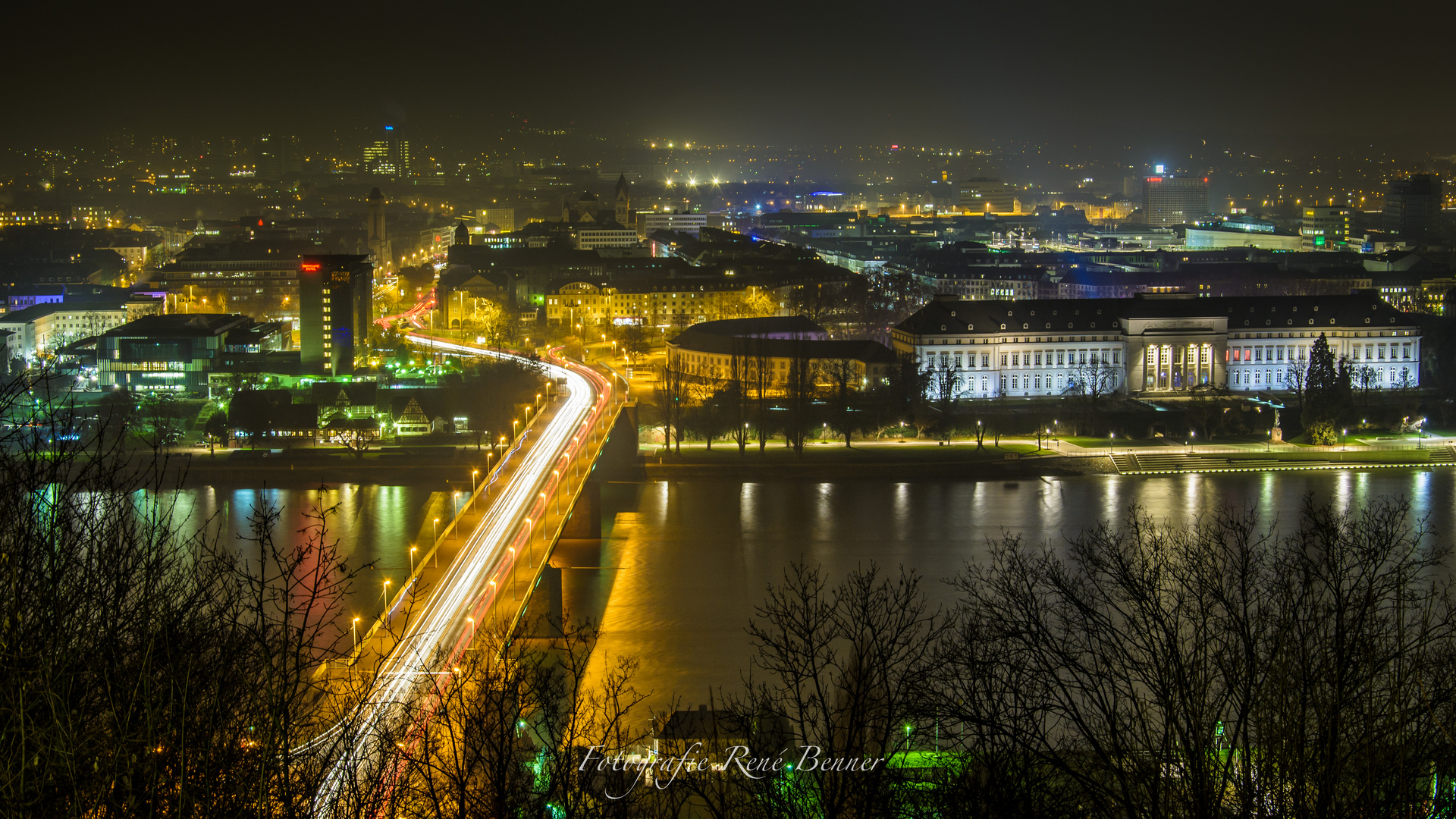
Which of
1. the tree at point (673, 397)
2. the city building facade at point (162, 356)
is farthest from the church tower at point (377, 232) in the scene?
the tree at point (673, 397)

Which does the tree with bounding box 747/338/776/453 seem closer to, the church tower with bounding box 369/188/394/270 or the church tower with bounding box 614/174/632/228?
the church tower with bounding box 369/188/394/270

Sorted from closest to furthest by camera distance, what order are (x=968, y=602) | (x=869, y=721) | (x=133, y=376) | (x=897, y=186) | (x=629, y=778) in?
(x=869, y=721), (x=629, y=778), (x=968, y=602), (x=133, y=376), (x=897, y=186)

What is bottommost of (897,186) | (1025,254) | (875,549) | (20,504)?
(875,549)

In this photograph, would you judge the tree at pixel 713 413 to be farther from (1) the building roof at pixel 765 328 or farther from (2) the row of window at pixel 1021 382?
(2) the row of window at pixel 1021 382

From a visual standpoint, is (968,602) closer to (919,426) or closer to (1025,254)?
(919,426)

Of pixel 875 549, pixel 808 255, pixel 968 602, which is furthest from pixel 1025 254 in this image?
pixel 968 602

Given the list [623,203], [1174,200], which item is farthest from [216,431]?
[1174,200]

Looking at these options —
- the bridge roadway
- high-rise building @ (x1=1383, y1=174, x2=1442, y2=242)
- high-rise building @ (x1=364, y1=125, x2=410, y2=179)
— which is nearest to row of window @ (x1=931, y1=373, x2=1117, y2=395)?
the bridge roadway
